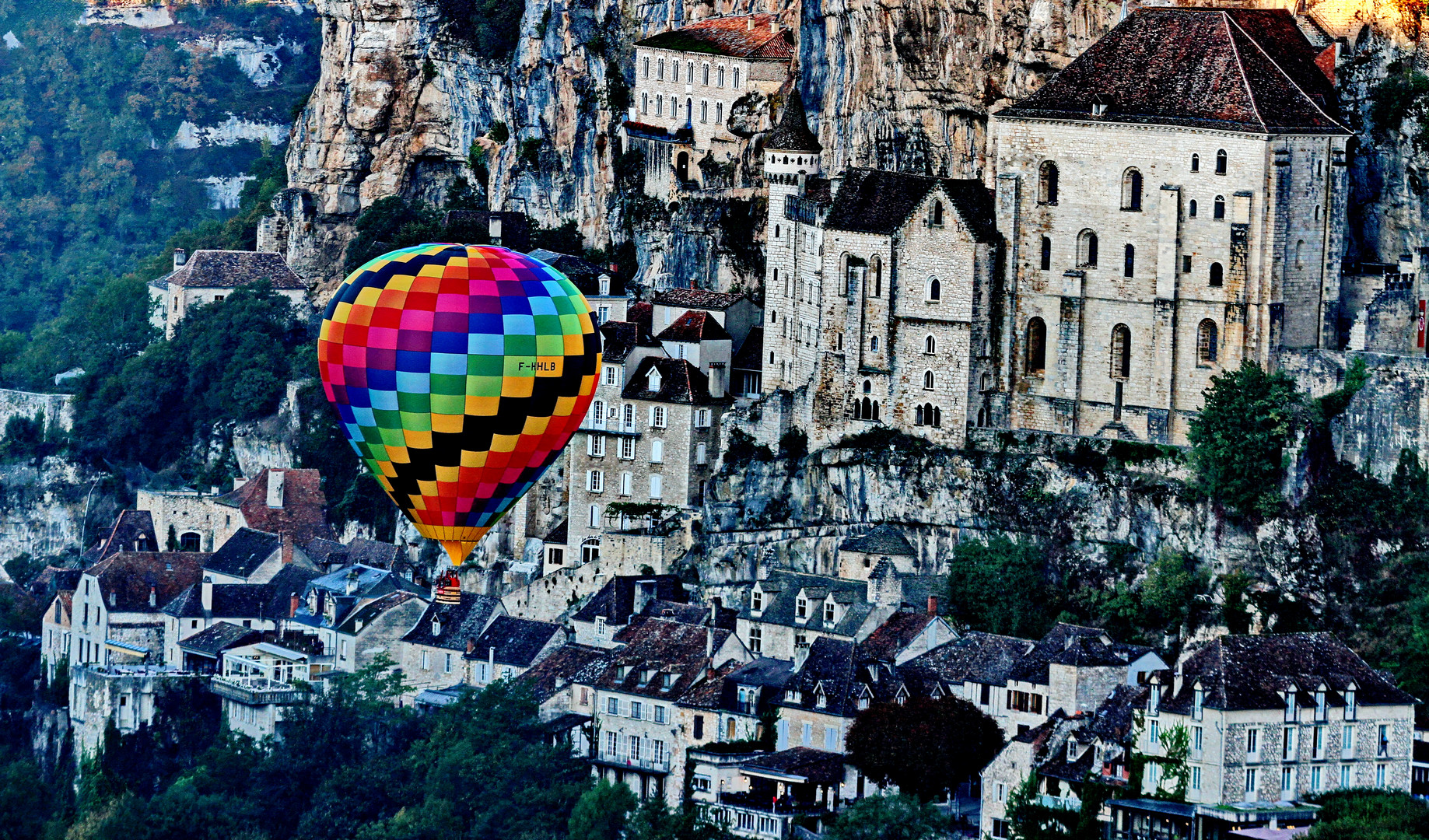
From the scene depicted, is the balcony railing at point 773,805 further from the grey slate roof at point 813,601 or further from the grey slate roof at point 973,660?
the grey slate roof at point 813,601

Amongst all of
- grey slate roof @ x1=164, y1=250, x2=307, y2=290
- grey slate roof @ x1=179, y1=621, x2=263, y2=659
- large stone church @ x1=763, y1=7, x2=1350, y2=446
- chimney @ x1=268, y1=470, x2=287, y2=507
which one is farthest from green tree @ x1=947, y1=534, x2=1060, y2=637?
grey slate roof @ x1=164, y1=250, x2=307, y2=290

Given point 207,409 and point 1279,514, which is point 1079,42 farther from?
point 207,409

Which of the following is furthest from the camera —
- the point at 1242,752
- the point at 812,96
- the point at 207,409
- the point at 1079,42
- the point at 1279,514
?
the point at 207,409

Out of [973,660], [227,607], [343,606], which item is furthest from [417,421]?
[227,607]

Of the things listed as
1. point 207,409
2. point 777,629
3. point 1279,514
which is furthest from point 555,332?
point 207,409

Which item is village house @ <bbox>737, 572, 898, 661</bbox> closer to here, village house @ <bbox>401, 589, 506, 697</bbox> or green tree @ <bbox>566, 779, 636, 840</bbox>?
green tree @ <bbox>566, 779, 636, 840</bbox>

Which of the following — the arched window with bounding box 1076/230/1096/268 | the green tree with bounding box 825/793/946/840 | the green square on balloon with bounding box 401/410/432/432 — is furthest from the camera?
the arched window with bounding box 1076/230/1096/268

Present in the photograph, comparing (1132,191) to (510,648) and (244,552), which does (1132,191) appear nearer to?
(510,648)

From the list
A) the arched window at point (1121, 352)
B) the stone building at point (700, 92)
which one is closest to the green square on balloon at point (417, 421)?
the arched window at point (1121, 352)
